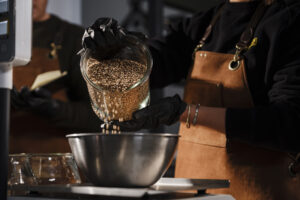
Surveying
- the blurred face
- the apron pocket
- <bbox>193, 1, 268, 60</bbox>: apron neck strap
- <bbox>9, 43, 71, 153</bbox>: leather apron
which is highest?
the blurred face

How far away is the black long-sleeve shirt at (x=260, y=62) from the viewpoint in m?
1.26

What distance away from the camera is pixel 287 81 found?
4.23 feet

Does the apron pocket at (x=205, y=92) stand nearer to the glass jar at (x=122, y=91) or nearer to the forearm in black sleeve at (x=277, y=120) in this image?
the forearm in black sleeve at (x=277, y=120)

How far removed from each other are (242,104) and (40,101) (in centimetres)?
94

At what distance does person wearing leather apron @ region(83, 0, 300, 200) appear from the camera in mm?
1255

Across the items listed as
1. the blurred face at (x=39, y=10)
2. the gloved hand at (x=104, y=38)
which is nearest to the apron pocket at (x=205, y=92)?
the gloved hand at (x=104, y=38)

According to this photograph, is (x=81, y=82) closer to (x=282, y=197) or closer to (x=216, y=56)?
(x=216, y=56)

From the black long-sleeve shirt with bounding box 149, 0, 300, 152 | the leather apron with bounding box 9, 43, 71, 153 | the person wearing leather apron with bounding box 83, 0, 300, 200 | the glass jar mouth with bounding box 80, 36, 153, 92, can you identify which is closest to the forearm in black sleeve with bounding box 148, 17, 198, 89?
the black long-sleeve shirt with bounding box 149, 0, 300, 152

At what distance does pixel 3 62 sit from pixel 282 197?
95 cm

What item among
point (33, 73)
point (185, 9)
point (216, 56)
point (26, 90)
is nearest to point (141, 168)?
point (216, 56)

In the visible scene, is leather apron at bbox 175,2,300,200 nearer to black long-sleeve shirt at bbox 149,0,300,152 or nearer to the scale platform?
black long-sleeve shirt at bbox 149,0,300,152

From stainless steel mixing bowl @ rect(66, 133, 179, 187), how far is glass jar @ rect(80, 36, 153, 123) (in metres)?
0.36

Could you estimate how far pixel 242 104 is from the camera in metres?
1.40

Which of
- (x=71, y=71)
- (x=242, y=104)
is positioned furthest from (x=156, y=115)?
(x=71, y=71)
